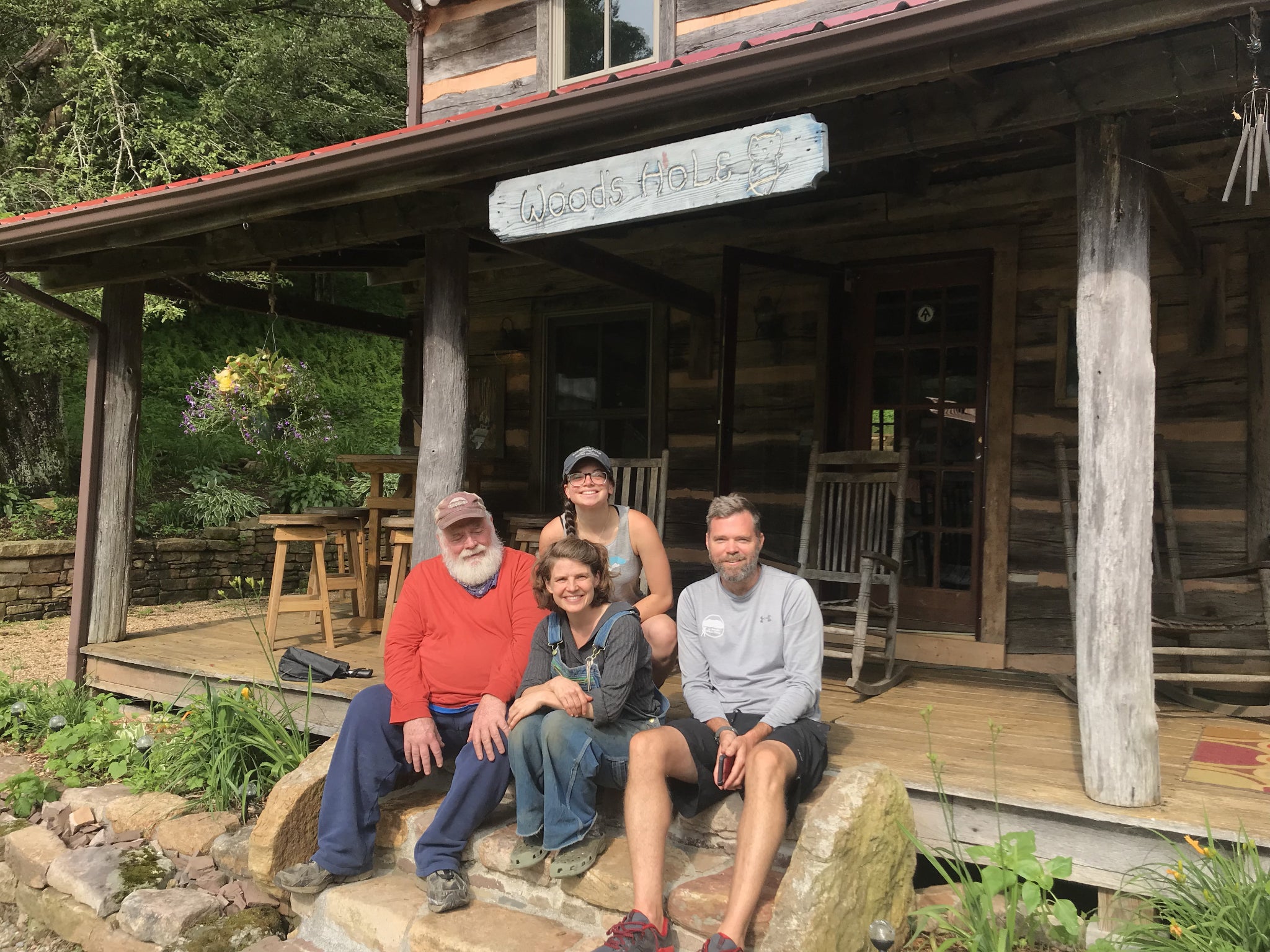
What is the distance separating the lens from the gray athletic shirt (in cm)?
292

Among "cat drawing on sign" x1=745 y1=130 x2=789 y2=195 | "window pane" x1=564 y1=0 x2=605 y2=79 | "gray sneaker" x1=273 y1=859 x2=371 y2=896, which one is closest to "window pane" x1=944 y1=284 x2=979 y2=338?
"window pane" x1=564 y1=0 x2=605 y2=79

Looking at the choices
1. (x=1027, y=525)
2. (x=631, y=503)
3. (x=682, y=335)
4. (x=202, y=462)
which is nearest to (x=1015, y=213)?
(x=1027, y=525)

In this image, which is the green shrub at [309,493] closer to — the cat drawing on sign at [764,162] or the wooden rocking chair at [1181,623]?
the wooden rocking chair at [1181,623]

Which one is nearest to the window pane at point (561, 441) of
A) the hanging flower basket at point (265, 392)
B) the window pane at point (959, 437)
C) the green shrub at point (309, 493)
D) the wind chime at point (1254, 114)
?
the hanging flower basket at point (265, 392)

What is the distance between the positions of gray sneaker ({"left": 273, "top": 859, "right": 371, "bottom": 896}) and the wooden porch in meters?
1.12

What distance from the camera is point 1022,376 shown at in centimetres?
516

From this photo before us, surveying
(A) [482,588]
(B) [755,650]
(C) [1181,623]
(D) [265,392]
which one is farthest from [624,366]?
(B) [755,650]

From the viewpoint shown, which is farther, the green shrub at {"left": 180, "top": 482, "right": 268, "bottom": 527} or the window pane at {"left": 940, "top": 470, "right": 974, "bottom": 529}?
the green shrub at {"left": 180, "top": 482, "right": 268, "bottom": 527}

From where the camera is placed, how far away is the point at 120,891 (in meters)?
3.63

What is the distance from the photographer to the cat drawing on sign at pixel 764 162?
10.0ft

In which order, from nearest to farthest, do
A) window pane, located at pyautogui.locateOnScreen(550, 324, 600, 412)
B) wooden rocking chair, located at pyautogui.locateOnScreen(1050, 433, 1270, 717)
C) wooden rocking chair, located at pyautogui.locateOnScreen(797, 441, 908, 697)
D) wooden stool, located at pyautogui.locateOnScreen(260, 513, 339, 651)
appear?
wooden rocking chair, located at pyautogui.locateOnScreen(1050, 433, 1270, 717)
wooden rocking chair, located at pyautogui.locateOnScreen(797, 441, 908, 697)
wooden stool, located at pyautogui.locateOnScreen(260, 513, 339, 651)
window pane, located at pyautogui.locateOnScreen(550, 324, 600, 412)

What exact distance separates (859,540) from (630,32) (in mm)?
3396

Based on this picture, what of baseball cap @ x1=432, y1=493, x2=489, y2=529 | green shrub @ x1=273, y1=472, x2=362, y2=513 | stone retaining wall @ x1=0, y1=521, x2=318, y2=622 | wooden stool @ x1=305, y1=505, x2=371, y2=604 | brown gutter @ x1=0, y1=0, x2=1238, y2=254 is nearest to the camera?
brown gutter @ x1=0, y1=0, x2=1238, y2=254

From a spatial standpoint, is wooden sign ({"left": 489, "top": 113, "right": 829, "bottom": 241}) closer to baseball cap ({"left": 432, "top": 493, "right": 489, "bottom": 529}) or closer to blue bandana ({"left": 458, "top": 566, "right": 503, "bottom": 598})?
baseball cap ({"left": 432, "top": 493, "right": 489, "bottom": 529})
